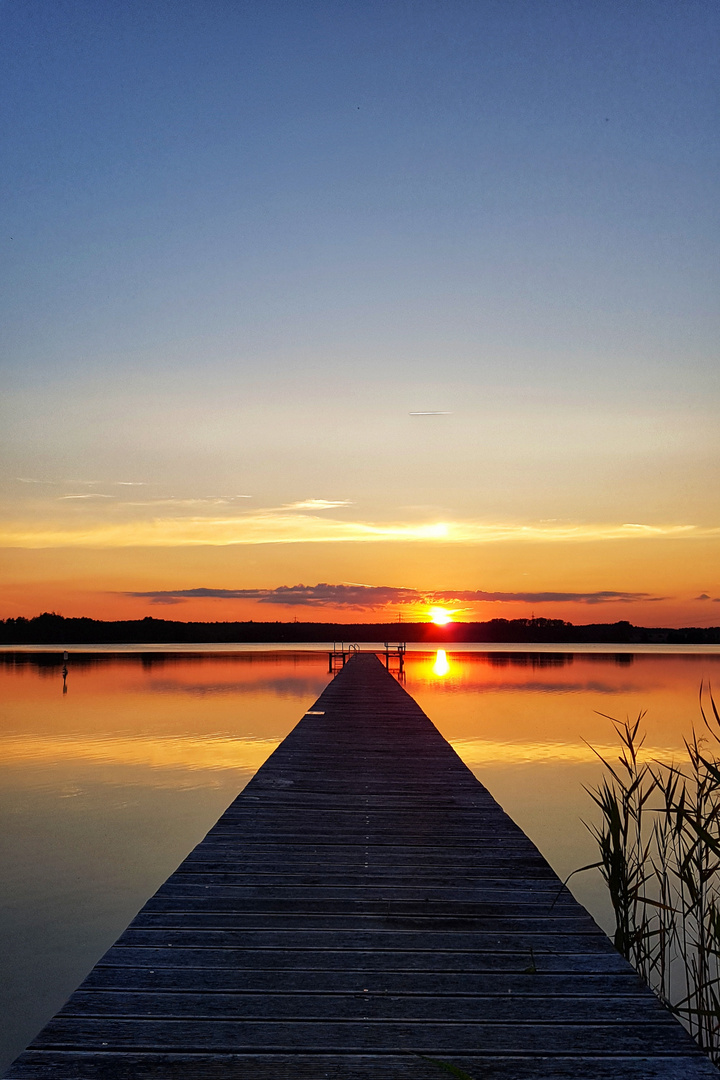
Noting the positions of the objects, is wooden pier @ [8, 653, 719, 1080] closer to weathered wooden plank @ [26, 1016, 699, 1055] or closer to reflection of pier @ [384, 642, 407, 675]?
weathered wooden plank @ [26, 1016, 699, 1055]

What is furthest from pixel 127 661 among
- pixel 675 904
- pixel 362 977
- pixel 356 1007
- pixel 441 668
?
pixel 356 1007

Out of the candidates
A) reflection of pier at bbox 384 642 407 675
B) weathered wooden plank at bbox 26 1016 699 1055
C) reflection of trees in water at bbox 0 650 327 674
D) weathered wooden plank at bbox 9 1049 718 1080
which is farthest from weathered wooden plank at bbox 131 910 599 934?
reflection of trees in water at bbox 0 650 327 674

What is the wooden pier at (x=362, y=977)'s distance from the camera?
2.11 meters

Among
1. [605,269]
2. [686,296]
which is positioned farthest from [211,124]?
[686,296]

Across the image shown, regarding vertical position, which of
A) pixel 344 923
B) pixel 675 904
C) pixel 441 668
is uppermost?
pixel 344 923

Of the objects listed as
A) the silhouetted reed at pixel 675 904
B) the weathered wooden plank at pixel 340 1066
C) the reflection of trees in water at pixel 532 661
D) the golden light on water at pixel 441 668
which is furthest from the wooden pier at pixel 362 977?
the reflection of trees in water at pixel 532 661

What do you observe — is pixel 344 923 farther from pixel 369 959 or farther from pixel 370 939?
pixel 369 959

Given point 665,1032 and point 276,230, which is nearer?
point 665,1032

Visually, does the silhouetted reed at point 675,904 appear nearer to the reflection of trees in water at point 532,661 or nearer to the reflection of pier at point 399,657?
the reflection of pier at point 399,657

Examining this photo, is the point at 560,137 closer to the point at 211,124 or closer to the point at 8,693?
the point at 211,124

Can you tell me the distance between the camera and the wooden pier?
2105 millimetres

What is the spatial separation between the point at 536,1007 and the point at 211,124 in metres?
10.6

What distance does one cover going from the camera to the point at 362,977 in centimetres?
263

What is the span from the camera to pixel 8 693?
22188 millimetres
